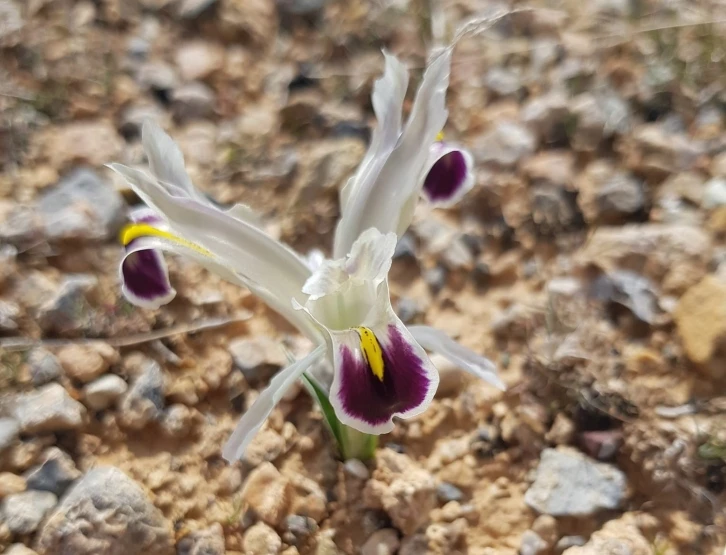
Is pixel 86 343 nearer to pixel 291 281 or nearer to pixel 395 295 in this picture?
pixel 291 281

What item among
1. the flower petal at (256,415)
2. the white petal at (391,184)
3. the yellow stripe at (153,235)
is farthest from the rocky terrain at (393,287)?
the white petal at (391,184)

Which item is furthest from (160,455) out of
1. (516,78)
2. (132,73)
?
(516,78)

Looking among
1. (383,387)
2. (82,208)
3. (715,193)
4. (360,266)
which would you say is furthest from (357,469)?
(715,193)

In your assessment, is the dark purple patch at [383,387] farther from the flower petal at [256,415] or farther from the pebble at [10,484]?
the pebble at [10,484]

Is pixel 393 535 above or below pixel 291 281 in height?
below

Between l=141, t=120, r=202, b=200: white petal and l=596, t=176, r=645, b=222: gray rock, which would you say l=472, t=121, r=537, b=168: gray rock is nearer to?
l=596, t=176, r=645, b=222: gray rock

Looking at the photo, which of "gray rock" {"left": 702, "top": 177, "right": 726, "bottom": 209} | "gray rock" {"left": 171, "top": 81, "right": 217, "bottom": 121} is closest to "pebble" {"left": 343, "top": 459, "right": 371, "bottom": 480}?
"gray rock" {"left": 702, "top": 177, "right": 726, "bottom": 209}
